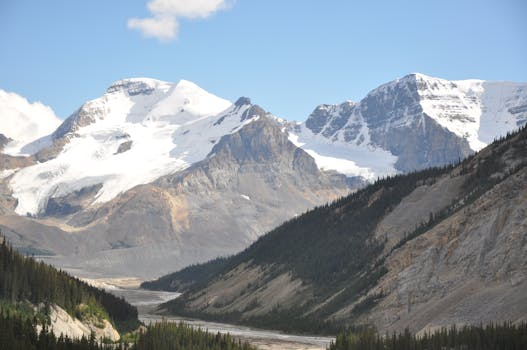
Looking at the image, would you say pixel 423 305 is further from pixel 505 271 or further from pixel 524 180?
pixel 524 180

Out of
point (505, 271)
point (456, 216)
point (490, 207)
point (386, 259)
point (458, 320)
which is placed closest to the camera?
point (458, 320)

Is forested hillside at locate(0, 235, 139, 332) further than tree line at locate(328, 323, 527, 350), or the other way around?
forested hillside at locate(0, 235, 139, 332)

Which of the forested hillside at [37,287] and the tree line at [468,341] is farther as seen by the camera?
the forested hillside at [37,287]

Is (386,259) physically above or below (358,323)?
above

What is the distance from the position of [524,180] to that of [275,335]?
5938 centimetres

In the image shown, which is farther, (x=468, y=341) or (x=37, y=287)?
(x=37, y=287)

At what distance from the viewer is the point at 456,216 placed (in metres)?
177

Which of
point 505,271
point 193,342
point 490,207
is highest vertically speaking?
point 490,207

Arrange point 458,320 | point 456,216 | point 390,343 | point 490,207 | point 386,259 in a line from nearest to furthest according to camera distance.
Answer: point 390,343
point 458,320
point 490,207
point 456,216
point 386,259

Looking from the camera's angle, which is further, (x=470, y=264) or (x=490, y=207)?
(x=490, y=207)

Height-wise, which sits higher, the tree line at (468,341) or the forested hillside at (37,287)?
the forested hillside at (37,287)

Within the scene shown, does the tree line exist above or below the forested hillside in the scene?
below

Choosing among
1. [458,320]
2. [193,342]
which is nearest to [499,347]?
[458,320]

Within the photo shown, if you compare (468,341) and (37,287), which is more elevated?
(37,287)
